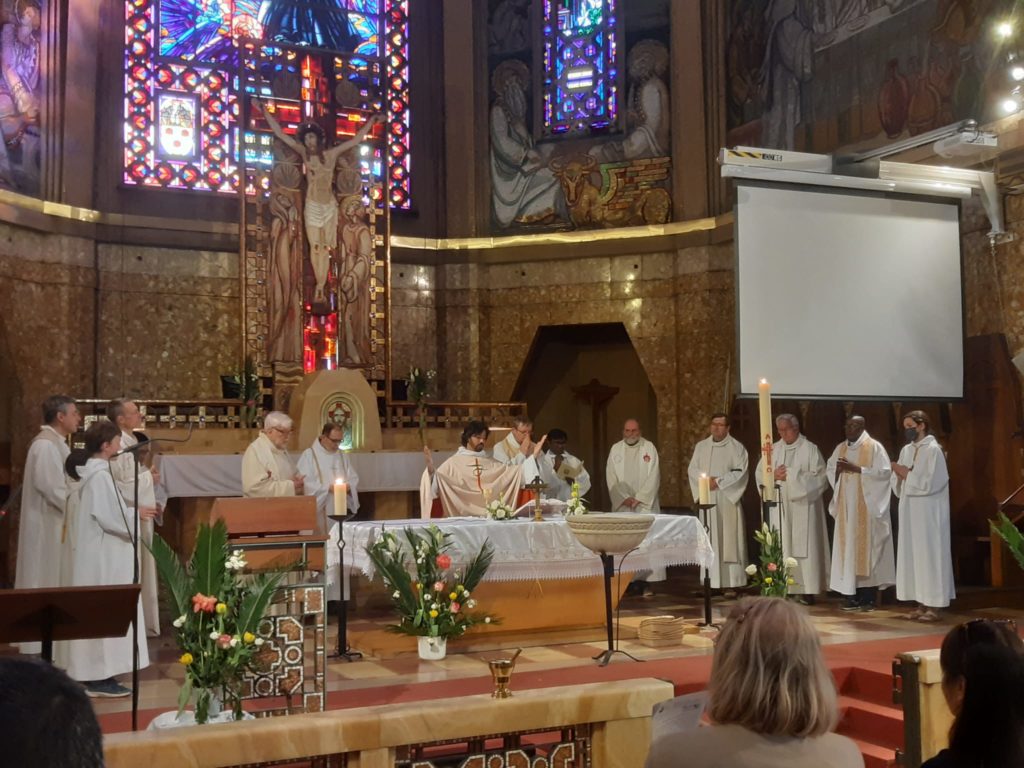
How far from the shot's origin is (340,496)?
25.5ft

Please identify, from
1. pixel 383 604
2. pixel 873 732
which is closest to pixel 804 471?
pixel 383 604

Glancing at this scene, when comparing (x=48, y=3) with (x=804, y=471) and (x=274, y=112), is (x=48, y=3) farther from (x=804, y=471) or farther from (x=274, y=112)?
(x=804, y=471)

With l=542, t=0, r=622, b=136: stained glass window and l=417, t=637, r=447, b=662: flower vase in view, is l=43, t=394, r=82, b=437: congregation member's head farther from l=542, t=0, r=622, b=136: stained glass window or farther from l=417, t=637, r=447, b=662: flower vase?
l=542, t=0, r=622, b=136: stained glass window

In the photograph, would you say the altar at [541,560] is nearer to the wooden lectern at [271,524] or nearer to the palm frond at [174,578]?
the wooden lectern at [271,524]

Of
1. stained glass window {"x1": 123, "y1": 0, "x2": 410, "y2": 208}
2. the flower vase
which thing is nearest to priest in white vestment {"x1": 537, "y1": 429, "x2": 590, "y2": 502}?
the flower vase

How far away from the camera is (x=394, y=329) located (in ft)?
56.4

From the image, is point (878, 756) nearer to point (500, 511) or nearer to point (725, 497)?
point (500, 511)

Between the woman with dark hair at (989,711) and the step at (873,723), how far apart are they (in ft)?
12.6

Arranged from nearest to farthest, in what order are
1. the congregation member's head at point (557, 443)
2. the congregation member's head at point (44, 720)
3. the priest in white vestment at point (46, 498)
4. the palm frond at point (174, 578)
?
1. the congregation member's head at point (44, 720)
2. the palm frond at point (174, 578)
3. the priest in white vestment at point (46, 498)
4. the congregation member's head at point (557, 443)

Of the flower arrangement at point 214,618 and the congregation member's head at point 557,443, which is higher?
the congregation member's head at point 557,443

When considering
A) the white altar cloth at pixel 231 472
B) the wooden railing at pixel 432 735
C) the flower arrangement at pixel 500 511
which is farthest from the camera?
the white altar cloth at pixel 231 472

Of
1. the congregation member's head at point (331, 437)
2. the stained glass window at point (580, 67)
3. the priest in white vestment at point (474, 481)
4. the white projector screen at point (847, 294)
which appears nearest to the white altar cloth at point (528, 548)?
the priest in white vestment at point (474, 481)

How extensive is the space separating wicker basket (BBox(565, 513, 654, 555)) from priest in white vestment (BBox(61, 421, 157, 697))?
9.46 feet

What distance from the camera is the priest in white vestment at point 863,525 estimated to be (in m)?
10.9
